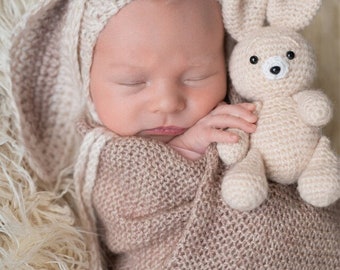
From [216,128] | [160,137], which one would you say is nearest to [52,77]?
[160,137]

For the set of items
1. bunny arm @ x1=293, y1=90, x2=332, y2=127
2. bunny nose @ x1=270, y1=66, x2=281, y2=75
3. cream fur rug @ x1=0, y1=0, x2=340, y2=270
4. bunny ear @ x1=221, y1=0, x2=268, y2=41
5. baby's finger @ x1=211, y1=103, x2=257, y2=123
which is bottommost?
cream fur rug @ x1=0, y1=0, x2=340, y2=270

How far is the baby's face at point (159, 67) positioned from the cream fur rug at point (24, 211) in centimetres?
22

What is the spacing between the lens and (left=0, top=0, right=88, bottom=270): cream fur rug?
123 centimetres

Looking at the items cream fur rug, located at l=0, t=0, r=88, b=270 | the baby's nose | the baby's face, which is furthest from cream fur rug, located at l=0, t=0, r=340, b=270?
the baby's nose

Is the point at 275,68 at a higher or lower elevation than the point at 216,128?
higher

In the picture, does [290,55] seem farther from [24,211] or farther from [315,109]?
[24,211]

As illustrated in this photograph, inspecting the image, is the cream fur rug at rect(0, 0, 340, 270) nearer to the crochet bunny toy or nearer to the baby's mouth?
the baby's mouth

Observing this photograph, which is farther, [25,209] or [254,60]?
[25,209]

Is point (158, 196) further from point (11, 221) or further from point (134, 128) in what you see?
Answer: point (11, 221)

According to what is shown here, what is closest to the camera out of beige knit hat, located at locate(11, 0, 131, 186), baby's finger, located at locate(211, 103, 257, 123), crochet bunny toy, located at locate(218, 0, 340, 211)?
crochet bunny toy, located at locate(218, 0, 340, 211)

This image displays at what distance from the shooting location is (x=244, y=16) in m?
1.28

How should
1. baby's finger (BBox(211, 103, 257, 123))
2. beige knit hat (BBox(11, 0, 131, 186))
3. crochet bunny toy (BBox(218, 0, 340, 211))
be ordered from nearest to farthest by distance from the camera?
crochet bunny toy (BBox(218, 0, 340, 211))
baby's finger (BBox(211, 103, 257, 123))
beige knit hat (BBox(11, 0, 131, 186))

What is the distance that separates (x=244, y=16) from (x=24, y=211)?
614 millimetres

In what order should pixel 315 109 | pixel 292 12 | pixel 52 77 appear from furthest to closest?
1. pixel 52 77
2. pixel 292 12
3. pixel 315 109
